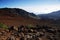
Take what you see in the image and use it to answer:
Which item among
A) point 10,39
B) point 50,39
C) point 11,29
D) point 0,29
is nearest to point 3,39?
point 10,39

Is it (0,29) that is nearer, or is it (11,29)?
(0,29)

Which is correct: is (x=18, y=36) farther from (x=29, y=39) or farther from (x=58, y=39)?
(x=58, y=39)

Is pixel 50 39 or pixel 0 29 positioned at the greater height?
pixel 0 29

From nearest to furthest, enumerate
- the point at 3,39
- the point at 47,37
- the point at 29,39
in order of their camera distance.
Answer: the point at 3,39
the point at 29,39
the point at 47,37

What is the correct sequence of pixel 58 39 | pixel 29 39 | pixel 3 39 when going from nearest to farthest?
pixel 3 39
pixel 29 39
pixel 58 39

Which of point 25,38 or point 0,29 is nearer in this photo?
point 25,38

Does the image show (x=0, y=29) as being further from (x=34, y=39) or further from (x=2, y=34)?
(x=34, y=39)

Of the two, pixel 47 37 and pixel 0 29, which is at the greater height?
pixel 0 29

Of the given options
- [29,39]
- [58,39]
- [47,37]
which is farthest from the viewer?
[47,37]

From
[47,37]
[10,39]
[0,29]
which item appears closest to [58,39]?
[47,37]
